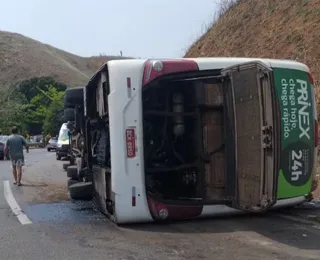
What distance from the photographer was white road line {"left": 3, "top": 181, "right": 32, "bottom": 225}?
27.6 ft

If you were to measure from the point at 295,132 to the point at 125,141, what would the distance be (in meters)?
2.18

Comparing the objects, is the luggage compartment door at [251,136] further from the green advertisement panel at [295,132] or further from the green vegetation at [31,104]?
the green vegetation at [31,104]

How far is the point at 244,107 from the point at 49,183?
8.51 m

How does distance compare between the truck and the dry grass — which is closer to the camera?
the truck

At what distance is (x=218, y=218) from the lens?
7863mm

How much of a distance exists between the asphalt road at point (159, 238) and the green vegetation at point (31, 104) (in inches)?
2014

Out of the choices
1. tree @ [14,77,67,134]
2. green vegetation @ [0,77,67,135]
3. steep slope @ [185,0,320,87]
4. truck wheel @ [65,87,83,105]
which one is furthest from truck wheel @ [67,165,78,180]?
tree @ [14,77,67,134]

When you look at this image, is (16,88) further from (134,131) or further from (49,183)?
(134,131)

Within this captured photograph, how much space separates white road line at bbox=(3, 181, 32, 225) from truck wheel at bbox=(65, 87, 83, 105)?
7.58 feet

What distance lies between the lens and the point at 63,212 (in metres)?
9.09

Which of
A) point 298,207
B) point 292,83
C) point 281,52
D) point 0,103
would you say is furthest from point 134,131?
point 0,103

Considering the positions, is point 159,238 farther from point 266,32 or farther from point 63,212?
point 266,32

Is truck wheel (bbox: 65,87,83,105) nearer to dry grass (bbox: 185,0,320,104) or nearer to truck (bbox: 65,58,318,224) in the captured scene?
truck (bbox: 65,58,318,224)

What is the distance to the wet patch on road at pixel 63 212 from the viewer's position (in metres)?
8.40
